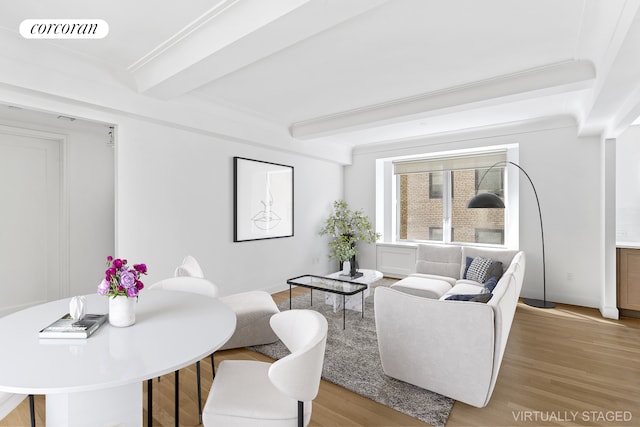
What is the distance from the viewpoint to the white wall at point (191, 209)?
3.14 meters

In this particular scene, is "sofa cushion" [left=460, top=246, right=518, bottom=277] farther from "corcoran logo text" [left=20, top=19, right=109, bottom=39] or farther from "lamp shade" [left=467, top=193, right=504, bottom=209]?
"corcoran logo text" [left=20, top=19, right=109, bottom=39]

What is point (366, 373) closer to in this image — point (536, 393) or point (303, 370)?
point (536, 393)

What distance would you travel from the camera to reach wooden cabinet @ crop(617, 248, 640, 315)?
3.58 m

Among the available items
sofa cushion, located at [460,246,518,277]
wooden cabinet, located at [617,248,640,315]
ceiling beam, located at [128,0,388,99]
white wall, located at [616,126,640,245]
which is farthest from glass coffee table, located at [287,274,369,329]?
white wall, located at [616,126,640,245]

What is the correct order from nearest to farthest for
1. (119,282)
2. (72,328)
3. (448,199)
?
1. (72,328)
2. (119,282)
3. (448,199)

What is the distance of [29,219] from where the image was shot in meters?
3.60

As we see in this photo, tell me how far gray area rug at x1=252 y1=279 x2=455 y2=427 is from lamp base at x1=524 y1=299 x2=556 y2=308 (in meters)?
2.26

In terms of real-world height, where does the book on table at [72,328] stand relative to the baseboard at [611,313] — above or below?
above

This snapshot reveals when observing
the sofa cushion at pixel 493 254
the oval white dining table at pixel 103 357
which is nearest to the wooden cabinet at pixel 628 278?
the sofa cushion at pixel 493 254

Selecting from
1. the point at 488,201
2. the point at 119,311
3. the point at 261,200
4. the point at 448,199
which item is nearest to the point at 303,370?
the point at 119,311

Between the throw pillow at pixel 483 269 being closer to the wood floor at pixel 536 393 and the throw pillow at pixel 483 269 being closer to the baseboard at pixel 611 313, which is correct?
the wood floor at pixel 536 393

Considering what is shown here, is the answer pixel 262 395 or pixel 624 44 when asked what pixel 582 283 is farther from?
pixel 262 395

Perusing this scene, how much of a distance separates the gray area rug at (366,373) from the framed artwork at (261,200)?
5.33 feet

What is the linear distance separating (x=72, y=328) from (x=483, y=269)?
13.0 ft
